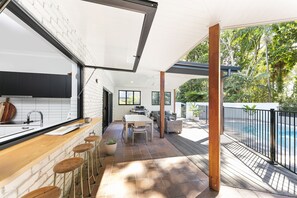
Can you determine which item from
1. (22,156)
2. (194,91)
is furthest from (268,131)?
(194,91)

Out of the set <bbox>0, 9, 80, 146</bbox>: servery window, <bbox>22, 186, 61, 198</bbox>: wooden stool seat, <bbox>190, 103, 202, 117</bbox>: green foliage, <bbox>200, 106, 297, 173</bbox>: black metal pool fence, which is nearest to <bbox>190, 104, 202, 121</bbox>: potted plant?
<bbox>190, 103, 202, 117</bbox>: green foliage

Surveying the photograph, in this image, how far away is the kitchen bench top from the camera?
74cm

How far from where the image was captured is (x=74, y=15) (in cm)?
172

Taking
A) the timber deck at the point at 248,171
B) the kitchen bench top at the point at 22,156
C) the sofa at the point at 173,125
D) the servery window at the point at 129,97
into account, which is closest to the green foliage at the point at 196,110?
the servery window at the point at 129,97

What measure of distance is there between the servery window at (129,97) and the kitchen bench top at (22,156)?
8261mm

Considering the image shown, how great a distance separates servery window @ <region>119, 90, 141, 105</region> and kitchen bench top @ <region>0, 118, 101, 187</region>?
8261mm

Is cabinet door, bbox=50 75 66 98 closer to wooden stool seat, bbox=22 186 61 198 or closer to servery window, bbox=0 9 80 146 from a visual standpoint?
servery window, bbox=0 9 80 146

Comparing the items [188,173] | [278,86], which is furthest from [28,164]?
[278,86]

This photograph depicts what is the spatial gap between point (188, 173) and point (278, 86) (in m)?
11.8

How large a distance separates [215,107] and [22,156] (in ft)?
7.43

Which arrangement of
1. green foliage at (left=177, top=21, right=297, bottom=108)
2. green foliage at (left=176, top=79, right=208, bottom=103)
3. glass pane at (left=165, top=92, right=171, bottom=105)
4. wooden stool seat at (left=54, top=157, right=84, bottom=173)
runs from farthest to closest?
1. green foliage at (left=176, top=79, right=208, bottom=103)
2. glass pane at (left=165, top=92, right=171, bottom=105)
3. green foliage at (left=177, top=21, right=297, bottom=108)
4. wooden stool seat at (left=54, top=157, right=84, bottom=173)

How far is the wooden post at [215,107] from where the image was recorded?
6.58 ft

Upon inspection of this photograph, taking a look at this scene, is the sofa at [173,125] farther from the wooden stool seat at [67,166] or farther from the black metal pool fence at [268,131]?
the wooden stool seat at [67,166]

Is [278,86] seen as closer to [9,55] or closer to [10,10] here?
[10,10]
